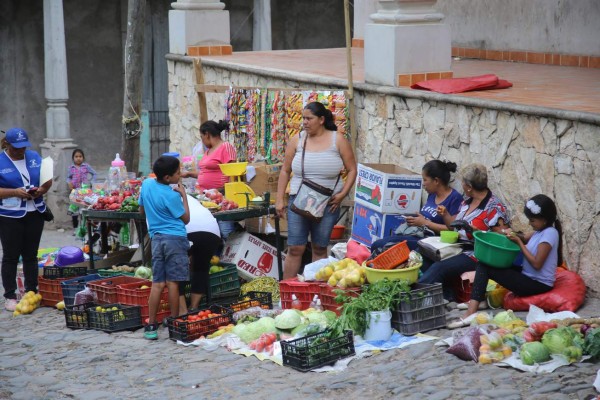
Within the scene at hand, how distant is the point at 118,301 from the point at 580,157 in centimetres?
427

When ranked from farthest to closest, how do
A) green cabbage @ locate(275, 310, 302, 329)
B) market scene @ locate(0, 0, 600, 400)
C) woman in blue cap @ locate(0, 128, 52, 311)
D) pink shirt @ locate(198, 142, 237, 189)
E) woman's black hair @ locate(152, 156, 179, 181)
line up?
1. pink shirt @ locate(198, 142, 237, 189)
2. woman in blue cap @ locate(0, 128, 52, 311)
3. woman's black hair @ locate(152, 156, 179, 181)
4. green cabbage @ locate(275, 310, 302, 329)
5. market scene @ locate(0, 0, 600, 400)

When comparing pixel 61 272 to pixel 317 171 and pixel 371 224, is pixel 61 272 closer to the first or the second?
pixel 317 171

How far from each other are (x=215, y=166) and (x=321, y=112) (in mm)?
1710

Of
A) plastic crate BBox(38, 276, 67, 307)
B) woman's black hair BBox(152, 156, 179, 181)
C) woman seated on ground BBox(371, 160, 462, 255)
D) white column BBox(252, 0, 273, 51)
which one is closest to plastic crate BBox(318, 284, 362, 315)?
woman seated on ground BBox(371, 160, 462, 255)

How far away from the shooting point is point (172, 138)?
16172 millimetres

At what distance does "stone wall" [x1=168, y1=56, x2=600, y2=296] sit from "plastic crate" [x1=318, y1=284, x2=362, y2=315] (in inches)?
63.8

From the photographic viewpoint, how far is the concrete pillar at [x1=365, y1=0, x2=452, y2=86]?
1055cm

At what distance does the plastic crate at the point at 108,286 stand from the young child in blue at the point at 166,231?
62cm

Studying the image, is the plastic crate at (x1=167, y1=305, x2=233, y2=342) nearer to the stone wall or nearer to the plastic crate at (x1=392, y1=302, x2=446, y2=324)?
the plastic crate at (x1=392, y1=302, x2=446, y2=324)

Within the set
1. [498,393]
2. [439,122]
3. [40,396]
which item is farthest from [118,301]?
[498,393]

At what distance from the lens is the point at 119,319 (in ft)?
30.5

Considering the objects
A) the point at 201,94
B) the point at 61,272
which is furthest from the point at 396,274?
the point at 201,94

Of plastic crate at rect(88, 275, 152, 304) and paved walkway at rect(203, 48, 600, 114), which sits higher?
paved walkway at rect(203, 48, 600, 114)

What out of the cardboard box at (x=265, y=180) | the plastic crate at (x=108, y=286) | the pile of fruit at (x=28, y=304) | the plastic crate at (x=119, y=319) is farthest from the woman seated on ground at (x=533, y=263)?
the pile of fruit at (x=28, y=304)
